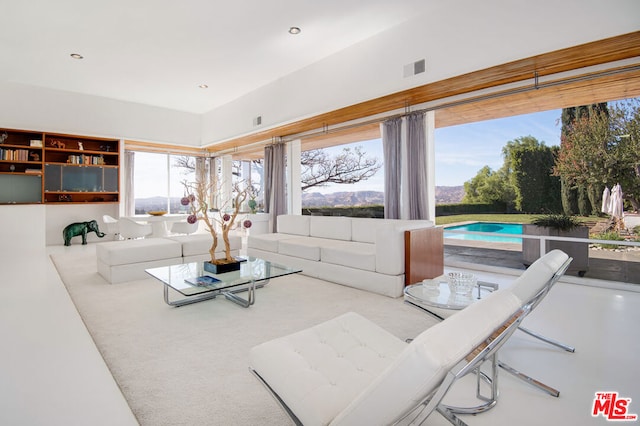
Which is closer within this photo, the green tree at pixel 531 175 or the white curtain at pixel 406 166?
the green tree at pixel 531 175

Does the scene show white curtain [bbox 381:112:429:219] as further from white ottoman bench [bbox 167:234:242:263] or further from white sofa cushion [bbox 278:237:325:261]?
white ottoman bench [bbox 167:234:242:263]

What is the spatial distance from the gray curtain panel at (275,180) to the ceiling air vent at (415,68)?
367cm

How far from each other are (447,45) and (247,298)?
3.59m

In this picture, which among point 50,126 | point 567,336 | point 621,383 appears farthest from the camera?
point 50,126

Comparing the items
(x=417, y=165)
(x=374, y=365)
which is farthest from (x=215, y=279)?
(x=417, y=165)

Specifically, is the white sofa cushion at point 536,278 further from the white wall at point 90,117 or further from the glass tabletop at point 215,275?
the white wall at point 90,117

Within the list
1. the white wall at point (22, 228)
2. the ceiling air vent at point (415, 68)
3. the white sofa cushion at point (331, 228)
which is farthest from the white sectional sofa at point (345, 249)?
the white wall at point (22, 228)

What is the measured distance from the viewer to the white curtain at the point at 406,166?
4.85 meters

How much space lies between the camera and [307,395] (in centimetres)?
117

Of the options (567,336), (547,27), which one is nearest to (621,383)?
(567,336)

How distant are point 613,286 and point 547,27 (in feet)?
9.49

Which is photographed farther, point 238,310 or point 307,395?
point 238,310

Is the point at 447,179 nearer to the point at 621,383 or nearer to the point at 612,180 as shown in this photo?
the point at 612,180

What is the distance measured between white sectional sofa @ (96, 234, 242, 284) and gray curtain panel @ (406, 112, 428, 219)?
304 centimetres
